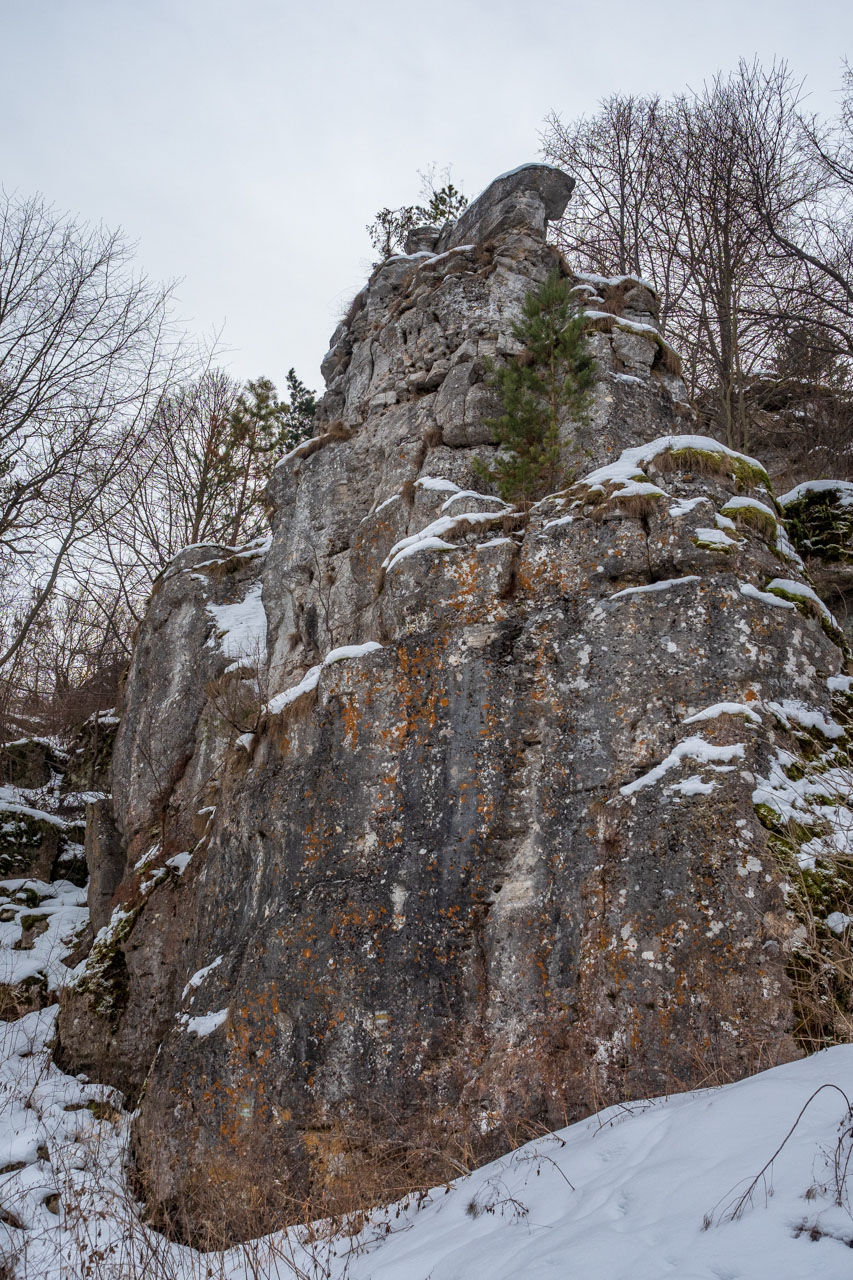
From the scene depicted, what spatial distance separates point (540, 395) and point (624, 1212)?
697 centimetres

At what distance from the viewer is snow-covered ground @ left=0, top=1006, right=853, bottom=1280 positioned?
2.87 m

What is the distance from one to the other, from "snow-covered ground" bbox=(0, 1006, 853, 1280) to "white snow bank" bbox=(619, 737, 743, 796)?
5.78 feet

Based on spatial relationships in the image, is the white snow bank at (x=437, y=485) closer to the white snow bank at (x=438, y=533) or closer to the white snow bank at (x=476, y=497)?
the white snow bank at (x=476, y=497)

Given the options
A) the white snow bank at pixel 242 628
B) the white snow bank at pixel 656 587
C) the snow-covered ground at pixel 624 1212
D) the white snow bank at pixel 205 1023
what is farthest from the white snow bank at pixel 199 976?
the white snow bank at pixel 242 628

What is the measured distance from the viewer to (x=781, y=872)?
4.98m

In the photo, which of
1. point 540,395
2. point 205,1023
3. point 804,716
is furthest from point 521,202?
point 205,1023

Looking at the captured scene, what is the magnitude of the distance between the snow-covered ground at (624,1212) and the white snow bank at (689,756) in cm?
176

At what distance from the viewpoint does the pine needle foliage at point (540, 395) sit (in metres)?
8.07

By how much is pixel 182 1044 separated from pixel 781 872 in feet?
13.2

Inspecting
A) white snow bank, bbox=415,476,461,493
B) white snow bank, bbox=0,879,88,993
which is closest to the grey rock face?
white snow bank, bbox=415,476,461,493

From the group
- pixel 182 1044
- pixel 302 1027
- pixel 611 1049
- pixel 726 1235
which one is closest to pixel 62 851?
pixel 182 1044

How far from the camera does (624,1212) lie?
334 centimetres

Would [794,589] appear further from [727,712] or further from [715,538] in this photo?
[727,712]

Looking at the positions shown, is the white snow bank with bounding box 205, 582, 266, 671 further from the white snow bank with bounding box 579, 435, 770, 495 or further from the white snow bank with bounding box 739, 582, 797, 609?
the white snow bank with bounding box 739, 582, 797, 609
